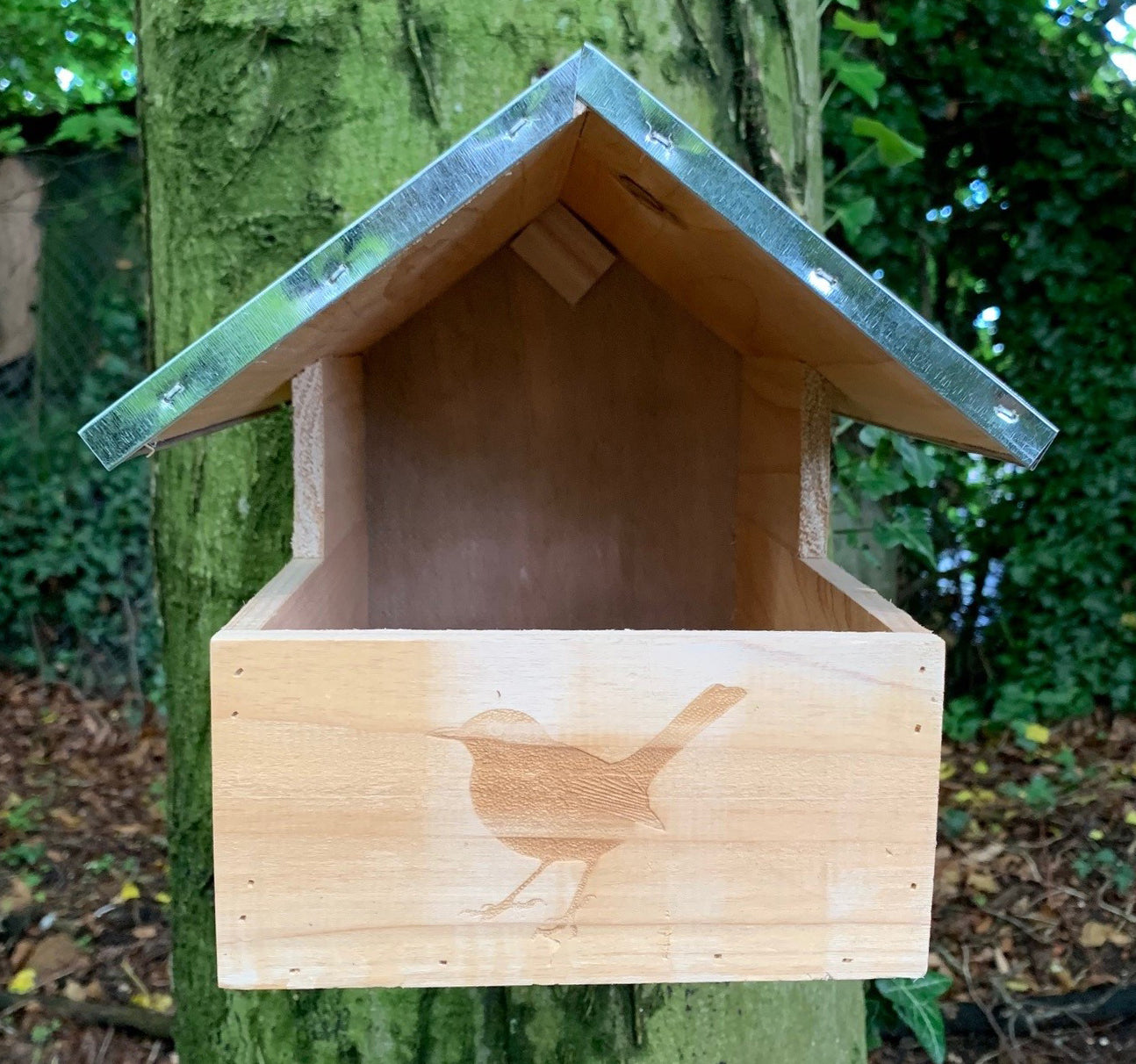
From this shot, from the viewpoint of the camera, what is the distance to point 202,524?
3.90 feet

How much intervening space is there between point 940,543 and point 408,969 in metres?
3.38

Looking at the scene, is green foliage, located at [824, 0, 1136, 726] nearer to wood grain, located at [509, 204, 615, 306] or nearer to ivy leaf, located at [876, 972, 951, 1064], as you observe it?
ivy leaf, located at [876, 972, 951, 1064]

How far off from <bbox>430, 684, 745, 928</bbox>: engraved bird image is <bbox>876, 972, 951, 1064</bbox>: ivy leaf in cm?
133

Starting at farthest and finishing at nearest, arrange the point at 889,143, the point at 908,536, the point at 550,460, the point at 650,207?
the point at 908,536
the point at 889,143
the point at 550,460
the point at 650,207

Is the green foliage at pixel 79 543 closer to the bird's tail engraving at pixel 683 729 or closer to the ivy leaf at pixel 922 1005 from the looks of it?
the ivy leaf at pixel 922 1005

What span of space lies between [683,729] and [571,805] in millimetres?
96

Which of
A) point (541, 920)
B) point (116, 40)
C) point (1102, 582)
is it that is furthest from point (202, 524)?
point (1102, 582)

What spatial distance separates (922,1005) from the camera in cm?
179

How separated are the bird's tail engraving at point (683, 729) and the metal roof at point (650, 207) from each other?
0.27 metres

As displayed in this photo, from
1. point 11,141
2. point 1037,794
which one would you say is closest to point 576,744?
point 1037,794

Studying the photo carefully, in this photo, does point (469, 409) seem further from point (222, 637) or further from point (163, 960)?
point (163, 960)

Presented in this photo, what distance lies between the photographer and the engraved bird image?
0.70 meters

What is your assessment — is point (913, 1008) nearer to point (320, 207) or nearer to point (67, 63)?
point (320, 207)

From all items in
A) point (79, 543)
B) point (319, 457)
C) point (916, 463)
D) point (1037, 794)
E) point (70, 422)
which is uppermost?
point (70, 422)
